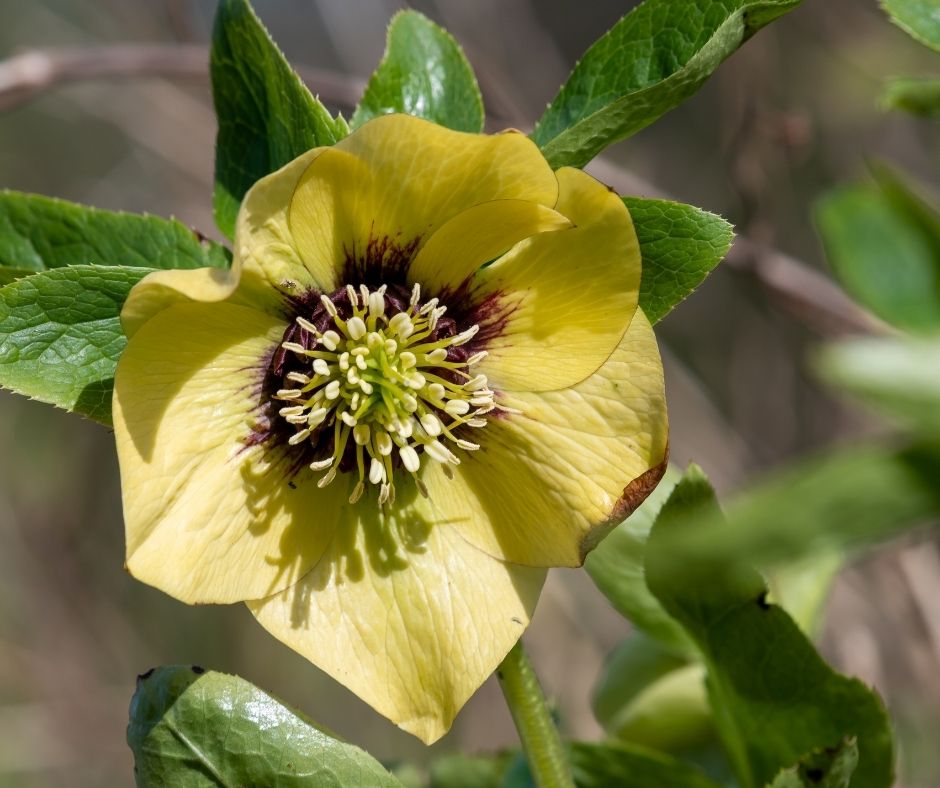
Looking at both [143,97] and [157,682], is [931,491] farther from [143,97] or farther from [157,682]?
[143,97]

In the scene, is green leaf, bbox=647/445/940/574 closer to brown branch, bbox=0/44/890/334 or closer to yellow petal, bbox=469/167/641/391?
yellow petal, bbox=469/167/641/391

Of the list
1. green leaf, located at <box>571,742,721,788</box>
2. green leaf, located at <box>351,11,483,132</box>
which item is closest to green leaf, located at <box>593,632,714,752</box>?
green leaf, located at <box>571,742,721,788</box>

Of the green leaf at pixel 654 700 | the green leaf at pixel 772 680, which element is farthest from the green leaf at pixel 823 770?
the green leaf at pixel 654 700

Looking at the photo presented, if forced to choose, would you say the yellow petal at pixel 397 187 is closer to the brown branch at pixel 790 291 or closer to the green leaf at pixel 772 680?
the green leaf at pixel 772 680

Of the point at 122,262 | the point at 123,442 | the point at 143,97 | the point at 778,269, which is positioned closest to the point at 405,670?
the point at 123,442

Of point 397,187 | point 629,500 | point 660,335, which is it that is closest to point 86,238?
point 397,187
